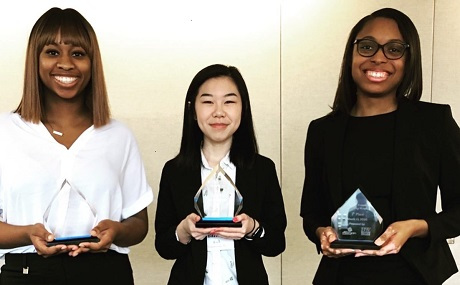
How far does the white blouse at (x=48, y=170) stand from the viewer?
6.56ft

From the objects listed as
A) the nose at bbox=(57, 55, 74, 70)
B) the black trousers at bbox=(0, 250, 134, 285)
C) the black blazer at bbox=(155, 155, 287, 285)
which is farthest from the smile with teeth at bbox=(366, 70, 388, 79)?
the black trousers at bbox=(0, 250, 134, 285)

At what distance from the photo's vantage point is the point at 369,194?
2016 mm

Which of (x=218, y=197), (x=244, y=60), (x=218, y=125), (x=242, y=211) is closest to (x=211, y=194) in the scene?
(x=218, y=197)

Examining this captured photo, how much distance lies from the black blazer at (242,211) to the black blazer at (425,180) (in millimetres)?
246

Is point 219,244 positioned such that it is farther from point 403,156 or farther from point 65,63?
point 65,63

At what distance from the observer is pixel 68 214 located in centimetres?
203

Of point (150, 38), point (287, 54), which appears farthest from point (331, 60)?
point (150, 38)

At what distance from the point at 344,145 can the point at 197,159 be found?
60 centimetres

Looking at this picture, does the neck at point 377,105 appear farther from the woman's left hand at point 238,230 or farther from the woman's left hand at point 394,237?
the woman's left hand at point 238,230

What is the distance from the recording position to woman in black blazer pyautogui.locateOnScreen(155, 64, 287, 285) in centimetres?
213

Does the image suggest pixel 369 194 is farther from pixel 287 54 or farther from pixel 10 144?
pixel 287 54

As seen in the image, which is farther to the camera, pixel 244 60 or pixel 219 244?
pixel 244 60

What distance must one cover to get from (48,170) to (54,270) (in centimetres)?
36

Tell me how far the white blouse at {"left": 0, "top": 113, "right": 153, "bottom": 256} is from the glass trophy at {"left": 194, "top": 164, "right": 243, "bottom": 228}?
1.08ft
